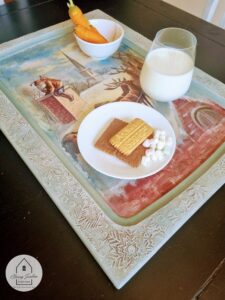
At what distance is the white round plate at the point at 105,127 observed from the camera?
40 cm

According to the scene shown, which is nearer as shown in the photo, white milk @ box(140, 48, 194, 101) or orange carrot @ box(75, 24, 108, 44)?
white milk @ box(140, 48, 194, 101)

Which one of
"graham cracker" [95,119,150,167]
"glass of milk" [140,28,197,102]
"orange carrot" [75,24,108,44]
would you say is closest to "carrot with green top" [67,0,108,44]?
"orange carrot" [75,24,108,44]

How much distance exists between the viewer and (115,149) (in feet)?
1.36

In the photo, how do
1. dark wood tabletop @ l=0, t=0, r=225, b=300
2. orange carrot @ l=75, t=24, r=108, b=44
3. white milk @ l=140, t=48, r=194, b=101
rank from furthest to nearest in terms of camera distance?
orange carrot @ l=75, t=24, r=108, b=44, white milk @ l=140, t=48, r=194, b=101, dark wood tabletop @ l=0, t=0, r=225, b=300

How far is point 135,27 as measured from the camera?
739 mm

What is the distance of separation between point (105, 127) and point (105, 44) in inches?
8.6

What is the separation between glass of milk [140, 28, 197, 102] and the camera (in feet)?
1.58

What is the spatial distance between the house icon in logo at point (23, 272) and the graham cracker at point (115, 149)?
19 cm

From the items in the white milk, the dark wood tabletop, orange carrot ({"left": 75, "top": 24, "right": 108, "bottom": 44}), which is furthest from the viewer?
orange carrot ({"left": 75, "top": 24, "right": 108, "bottom": 44})

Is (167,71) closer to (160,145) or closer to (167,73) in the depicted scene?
(167,73)

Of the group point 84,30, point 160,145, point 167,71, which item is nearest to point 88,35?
point 84,30

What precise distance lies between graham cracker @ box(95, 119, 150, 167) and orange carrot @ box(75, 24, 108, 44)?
0.25 metres

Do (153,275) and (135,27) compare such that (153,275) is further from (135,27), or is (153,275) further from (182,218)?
(135,27)

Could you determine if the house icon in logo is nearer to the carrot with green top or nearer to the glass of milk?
the glass of milk
